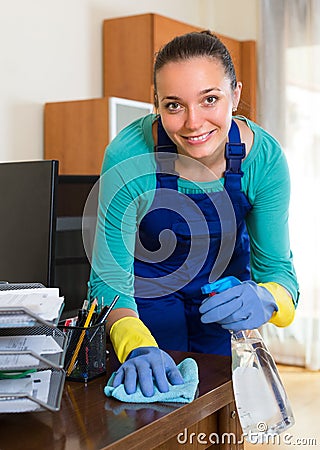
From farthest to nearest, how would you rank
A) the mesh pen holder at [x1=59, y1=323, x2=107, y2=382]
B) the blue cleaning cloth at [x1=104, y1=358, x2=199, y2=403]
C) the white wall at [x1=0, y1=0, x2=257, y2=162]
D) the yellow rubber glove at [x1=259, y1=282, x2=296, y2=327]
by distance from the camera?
the white wall at [x1=0, y1=0, x2=257, y2=162], the yellow rubber glove at [x1=259, y1=282, x2=296, y2=327], the mesh pen holder at [x1=59, y1=323, x2=107, y2=382], the blue cleaning cloth at [x1=104, y1=358, x2=199, y2=403]

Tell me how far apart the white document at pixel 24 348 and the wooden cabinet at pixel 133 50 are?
3.07 m

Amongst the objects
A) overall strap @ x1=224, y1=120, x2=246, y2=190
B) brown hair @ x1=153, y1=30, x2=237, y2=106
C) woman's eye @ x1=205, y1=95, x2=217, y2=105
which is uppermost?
brown hair @ x1=153, y1=30, x2=237, y2=106

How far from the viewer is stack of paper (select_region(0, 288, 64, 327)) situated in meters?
0.77

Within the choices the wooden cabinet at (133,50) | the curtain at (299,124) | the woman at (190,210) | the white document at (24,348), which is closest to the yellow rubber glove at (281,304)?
the woman at (190,210)

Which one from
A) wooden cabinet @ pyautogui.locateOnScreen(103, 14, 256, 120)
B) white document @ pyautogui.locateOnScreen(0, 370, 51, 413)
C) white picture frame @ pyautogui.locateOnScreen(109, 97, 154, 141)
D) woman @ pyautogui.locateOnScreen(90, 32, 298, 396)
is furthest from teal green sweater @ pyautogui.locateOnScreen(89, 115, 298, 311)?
wooden cabinet @ pyautogui.locateOnScreen(103, 14, 256, 120)

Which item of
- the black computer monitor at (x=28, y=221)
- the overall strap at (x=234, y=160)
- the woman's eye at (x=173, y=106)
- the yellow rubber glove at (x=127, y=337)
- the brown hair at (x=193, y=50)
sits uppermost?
the brown hair at (x=193, y=50)

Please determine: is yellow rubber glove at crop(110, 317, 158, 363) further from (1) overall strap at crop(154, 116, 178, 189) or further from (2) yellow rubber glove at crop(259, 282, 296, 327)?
(1) overall strap at crop(154, 116, 178, 189)

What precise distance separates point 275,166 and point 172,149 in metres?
0.21

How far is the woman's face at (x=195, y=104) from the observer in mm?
1239

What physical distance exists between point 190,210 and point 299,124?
124 inches

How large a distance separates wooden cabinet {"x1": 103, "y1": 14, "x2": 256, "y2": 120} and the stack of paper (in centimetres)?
306

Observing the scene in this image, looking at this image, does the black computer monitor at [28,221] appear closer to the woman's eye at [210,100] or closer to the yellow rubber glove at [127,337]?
the yellow rubber glove at [127,337]

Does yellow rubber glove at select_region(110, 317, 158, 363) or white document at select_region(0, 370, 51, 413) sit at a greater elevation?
yellow rubber glove at select_region(110, 317, 158, 363)

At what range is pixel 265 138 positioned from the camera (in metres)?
1.45
